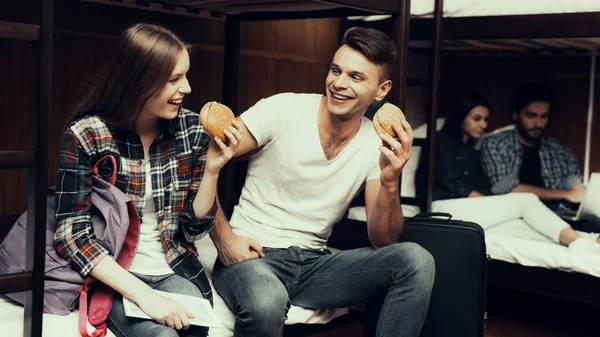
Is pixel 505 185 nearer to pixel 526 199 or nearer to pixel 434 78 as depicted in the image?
pixel 526 199

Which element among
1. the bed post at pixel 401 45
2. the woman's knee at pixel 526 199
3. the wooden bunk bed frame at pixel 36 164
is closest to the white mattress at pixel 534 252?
the woman's knee at pixel 526 199

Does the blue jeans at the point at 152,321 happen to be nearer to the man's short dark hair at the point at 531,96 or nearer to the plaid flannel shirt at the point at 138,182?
the plaid flannel shirt at the point at 138,182

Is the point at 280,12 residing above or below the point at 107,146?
above

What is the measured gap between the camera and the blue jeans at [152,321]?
1961 millimetres

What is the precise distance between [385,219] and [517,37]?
1185 mm

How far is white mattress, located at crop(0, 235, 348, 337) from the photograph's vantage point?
1.94 meters

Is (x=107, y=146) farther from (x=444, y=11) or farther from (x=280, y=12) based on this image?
(x=444, y=11)

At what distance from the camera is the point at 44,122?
5.88 ft

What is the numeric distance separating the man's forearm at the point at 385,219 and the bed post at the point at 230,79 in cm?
105

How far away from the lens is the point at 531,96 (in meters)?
4.23

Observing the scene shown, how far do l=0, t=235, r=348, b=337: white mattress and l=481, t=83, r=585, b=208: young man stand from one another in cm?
179

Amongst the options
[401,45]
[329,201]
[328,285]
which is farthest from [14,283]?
[401,45]

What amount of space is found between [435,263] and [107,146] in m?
1.10

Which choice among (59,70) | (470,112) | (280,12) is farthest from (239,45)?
(470,112)
